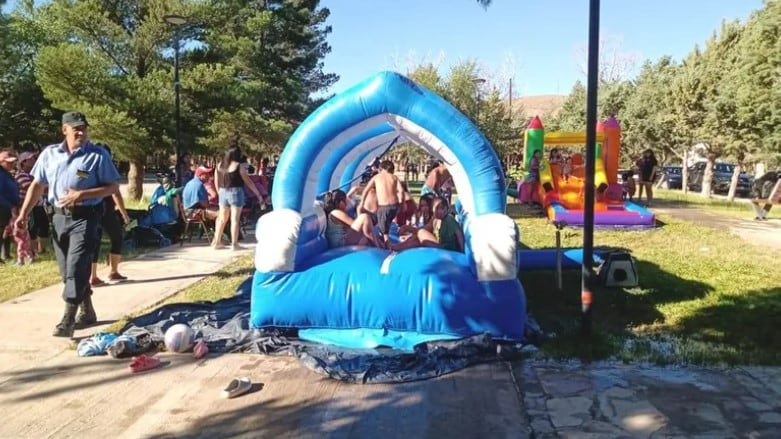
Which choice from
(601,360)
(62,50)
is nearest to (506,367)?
(601,360)

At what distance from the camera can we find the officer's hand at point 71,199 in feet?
16.5

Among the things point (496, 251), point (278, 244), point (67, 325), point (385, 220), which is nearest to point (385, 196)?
point (385, 220)

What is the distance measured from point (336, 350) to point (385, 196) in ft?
11.3

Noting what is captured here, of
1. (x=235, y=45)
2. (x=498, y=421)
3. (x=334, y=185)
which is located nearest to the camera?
(x=498, y=421)

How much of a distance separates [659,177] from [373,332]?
32578mm

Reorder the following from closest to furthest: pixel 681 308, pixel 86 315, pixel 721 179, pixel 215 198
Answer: pixel 86 315, pixel 681 308, pixel 215 198, pixel 721 179

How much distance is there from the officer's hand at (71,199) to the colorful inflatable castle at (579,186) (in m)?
9.52

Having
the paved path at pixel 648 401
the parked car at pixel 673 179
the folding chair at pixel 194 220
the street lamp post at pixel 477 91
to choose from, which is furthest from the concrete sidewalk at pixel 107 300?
the parked car at pixel 673 179

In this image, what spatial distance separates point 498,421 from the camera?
356 cm

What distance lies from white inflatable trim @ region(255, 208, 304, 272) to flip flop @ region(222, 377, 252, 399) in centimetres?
118

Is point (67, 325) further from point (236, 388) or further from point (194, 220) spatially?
point (194, 220)

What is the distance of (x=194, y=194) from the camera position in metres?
10.2

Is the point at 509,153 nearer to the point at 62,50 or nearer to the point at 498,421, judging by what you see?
the point at 62,50

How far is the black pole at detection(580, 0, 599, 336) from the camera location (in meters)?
4.68
